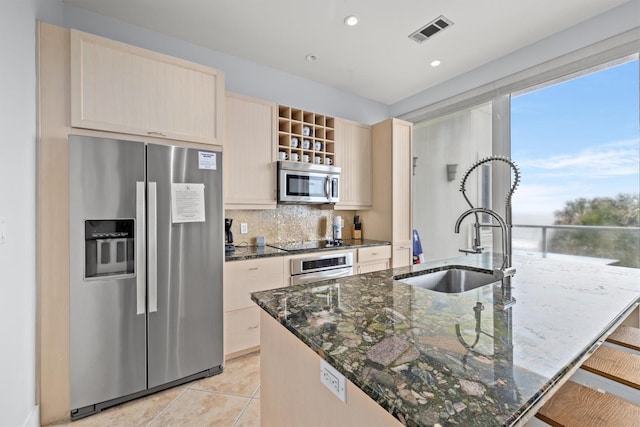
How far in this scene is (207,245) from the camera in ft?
7.18

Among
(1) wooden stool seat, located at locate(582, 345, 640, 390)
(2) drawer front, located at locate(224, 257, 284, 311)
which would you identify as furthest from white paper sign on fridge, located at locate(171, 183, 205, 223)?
(1) wooden stool seat, located at locate(582, 345, 640, 390)

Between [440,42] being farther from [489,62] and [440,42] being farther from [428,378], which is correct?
[428,378]

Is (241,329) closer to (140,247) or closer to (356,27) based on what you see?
(140,247)

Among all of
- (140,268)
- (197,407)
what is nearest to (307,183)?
(140,268)

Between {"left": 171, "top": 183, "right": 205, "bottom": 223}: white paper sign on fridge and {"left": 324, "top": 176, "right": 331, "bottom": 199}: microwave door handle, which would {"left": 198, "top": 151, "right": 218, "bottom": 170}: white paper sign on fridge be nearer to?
{"left": 171, "top": 183, "right": 205, "bottom": 223}: white paper sign on fridge

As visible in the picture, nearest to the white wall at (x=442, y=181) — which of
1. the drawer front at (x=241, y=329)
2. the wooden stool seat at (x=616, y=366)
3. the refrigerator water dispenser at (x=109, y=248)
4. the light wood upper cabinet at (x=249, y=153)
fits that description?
the light wood upper cabinet at (x=249, y=153)

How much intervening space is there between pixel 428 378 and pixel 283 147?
2.69m

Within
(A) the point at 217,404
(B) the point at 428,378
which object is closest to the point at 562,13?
(B) the point at 428,378

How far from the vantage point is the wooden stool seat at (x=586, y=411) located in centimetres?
83

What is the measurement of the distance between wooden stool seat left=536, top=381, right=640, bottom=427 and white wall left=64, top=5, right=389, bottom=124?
322 cm

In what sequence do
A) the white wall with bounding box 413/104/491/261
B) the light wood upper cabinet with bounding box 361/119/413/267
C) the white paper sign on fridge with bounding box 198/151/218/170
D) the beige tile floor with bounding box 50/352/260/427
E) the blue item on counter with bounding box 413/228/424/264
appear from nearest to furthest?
the beige tile floor with bounding box 50/352/260/427, the white paper sign on fridge with bounding box 198/151/218/170, the light wood upper cabinet with bounding box 361/119/413/267, the white wall with bounding box 413/104/491/261, the blue item on counter with bounding box 413/228/424/264

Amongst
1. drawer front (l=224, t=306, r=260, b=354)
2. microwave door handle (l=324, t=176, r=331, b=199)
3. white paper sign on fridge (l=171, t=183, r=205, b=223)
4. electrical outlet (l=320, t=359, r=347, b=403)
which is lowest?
drawer front (l=224, t=306, r=260, b=354)

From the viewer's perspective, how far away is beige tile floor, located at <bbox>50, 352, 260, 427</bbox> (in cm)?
176

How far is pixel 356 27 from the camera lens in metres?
2.49
